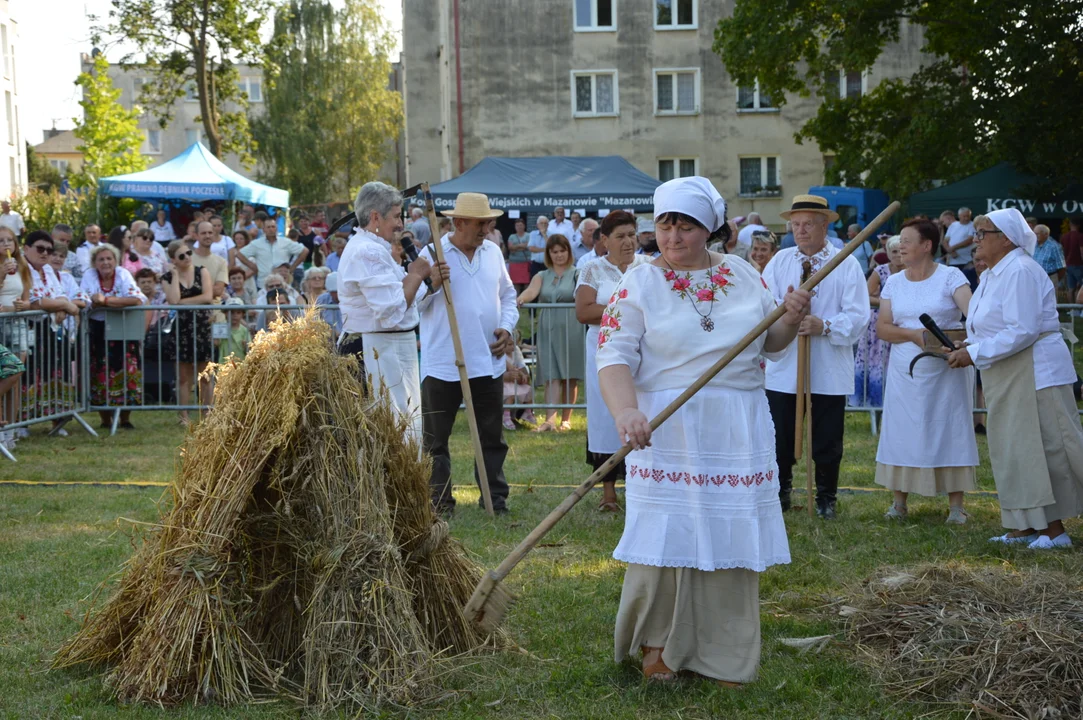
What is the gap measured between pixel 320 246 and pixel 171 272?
5956 mm

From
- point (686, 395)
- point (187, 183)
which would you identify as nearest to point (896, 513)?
point (686, 395)

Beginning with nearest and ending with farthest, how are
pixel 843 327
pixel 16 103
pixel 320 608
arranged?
pixel 320 608 → pixel 843 327 → pixel 16 103

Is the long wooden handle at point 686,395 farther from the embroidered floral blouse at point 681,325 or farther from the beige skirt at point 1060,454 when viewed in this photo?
the beige skirt at point 1060,454

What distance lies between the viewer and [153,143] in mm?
91000

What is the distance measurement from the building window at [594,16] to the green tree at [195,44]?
1150cm

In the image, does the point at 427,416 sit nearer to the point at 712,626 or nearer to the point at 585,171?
the point at 712,626

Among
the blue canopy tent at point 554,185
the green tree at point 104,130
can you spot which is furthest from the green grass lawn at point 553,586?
the green tree at point 104,130

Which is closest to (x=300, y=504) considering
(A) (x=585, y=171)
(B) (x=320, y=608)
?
(B) (x=320, y=608)

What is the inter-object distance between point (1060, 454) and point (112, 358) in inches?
383

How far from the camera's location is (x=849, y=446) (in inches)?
457

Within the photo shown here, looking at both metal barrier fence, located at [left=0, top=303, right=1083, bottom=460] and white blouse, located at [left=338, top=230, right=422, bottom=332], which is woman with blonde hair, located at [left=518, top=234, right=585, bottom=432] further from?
white blouse, located at [left=338, top=230, right=422, bottom=332]

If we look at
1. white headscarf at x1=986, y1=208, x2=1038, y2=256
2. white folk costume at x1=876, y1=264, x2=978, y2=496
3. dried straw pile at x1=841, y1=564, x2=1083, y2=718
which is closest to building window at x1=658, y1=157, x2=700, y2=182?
white folk costume at x1=876, y1=264, x2=978, y2=496

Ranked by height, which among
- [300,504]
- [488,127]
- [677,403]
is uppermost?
[488,127]

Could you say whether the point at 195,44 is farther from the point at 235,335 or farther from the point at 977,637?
the point at 977,637
